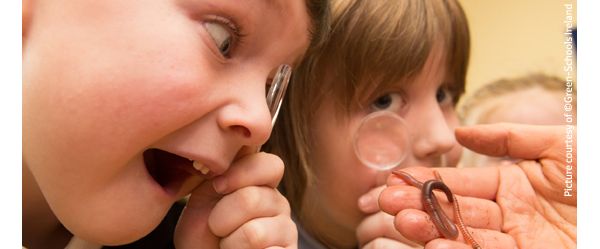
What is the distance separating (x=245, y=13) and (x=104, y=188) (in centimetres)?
28

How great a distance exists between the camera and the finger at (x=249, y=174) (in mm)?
775

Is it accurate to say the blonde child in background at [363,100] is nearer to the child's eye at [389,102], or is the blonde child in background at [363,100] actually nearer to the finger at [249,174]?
the child's eye at [389,102]

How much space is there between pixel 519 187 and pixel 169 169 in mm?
644

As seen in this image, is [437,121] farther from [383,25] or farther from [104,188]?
[104,188]

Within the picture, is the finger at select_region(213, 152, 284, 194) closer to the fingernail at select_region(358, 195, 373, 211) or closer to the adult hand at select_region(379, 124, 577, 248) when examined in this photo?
the adult hand at select_region(379, 124, 577, 248)

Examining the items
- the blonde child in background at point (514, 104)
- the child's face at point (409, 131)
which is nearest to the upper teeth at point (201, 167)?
the child's face at point (409, 131)

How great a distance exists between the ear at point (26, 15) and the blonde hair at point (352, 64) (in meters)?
0.51

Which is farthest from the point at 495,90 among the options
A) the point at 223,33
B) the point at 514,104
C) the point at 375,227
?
the point at 223,33

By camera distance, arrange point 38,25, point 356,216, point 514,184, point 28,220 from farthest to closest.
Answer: point 356,216 → point 514,184 → point 28,220 → point 38,25

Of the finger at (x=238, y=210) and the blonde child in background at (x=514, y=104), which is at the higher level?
the blonde child in background at (x=514, y=104)

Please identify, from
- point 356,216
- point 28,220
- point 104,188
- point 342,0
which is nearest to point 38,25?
point 104,188

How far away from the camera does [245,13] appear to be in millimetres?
691

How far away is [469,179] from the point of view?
0.98 metres

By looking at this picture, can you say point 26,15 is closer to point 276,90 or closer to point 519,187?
point 276,90
